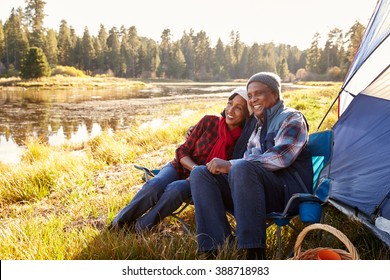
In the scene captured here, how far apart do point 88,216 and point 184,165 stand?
0.96 metres

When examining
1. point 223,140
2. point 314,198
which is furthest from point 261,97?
point 314,198

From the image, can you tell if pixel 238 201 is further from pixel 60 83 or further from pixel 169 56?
pixel 169 56

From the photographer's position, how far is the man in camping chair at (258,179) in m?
1.98

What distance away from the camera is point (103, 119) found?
37.1ft

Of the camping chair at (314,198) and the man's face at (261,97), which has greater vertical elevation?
the man's face at (261,97)

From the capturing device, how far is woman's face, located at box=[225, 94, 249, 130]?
2506 mm

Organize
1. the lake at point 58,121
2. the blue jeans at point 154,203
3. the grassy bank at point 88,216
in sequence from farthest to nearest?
the lake at point 58,121, the blue jeans at point 154,203, the grassy bank at point 88,216

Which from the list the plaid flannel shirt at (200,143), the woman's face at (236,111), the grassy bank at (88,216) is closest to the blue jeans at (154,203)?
the grassy bank at (88,216)

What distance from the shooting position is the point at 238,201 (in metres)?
2.00

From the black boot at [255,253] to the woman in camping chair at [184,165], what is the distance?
59 cm

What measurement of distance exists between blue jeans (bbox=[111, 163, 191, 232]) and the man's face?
63 centimetres

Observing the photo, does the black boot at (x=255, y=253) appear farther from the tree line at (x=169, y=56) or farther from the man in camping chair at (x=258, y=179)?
the tree line at (x=169, y=56)

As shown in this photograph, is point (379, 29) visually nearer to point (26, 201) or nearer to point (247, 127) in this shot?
point (247, 127)

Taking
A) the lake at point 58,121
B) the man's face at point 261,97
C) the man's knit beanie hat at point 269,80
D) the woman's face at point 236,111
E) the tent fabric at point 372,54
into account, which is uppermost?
the tent fabric at point 372,54
